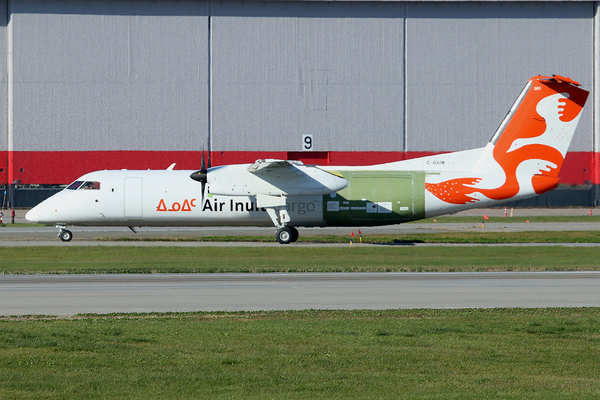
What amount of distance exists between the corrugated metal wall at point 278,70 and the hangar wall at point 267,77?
91 mm

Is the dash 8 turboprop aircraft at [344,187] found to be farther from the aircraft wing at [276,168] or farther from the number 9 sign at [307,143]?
the number 9 sign at [307,143]

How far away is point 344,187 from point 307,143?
27.7 meters

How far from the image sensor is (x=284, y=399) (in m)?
9.15

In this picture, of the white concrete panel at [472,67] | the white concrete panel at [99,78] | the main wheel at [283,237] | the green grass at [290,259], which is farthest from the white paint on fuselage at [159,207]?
the white concrete panel at [472,67]

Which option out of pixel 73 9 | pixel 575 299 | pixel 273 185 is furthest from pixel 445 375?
pixel 73 9

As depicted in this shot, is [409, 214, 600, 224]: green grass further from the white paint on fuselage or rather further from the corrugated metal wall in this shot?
the white paint on fuselage

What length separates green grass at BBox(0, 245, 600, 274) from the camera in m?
24.3

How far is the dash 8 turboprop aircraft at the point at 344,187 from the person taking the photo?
33938 millimetres

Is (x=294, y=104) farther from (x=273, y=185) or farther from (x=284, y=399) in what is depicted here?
(x=284, y=399)

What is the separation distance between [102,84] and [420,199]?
36.2m

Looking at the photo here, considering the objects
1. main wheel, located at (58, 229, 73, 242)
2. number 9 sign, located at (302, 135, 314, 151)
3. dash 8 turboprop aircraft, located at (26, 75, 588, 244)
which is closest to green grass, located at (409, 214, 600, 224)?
dash 8 turboprop aircraft, located at (26, 75, 588, 244)

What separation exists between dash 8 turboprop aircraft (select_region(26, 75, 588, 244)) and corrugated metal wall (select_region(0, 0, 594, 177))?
2604 centimetres

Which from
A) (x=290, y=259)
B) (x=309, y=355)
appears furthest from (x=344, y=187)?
(x=309, y=355)

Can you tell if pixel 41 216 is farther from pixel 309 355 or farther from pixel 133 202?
pixel 309 355
